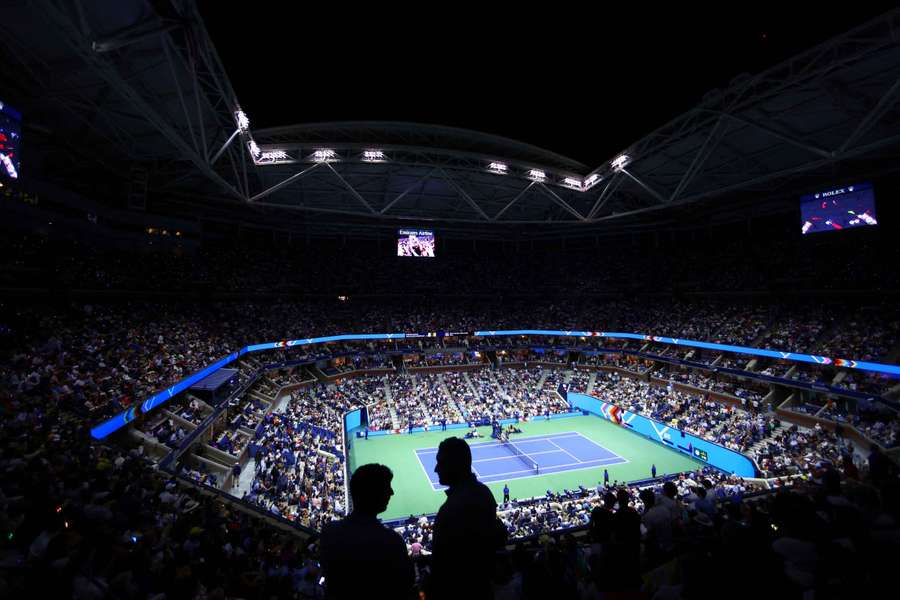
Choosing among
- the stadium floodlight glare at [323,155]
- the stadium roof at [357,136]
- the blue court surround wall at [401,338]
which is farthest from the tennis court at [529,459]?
the stadium floodlight glare at [323,155]

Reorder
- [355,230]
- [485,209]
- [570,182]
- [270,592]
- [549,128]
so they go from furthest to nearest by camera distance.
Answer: [355,230], [485,209], [570,182], [549,128], [270,592]

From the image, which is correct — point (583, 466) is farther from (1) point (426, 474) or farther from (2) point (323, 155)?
(2) point (323, 155)

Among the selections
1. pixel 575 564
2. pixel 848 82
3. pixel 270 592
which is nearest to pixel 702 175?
pixel 848 82

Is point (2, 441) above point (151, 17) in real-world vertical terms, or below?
below

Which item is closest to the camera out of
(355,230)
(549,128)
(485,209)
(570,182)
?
(549,128)

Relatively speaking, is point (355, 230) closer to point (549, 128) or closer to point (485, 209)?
point (485, 209)

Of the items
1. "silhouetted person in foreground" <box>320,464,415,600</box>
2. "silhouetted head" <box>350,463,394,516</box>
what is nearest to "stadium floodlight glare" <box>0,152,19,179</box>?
"silhouetted head" <box>350,463,394,516</box>

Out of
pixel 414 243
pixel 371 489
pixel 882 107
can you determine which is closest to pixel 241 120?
pixel 371 489

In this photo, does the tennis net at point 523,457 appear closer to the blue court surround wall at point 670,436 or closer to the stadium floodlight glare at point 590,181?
the blue court surround wall at point 670,436
